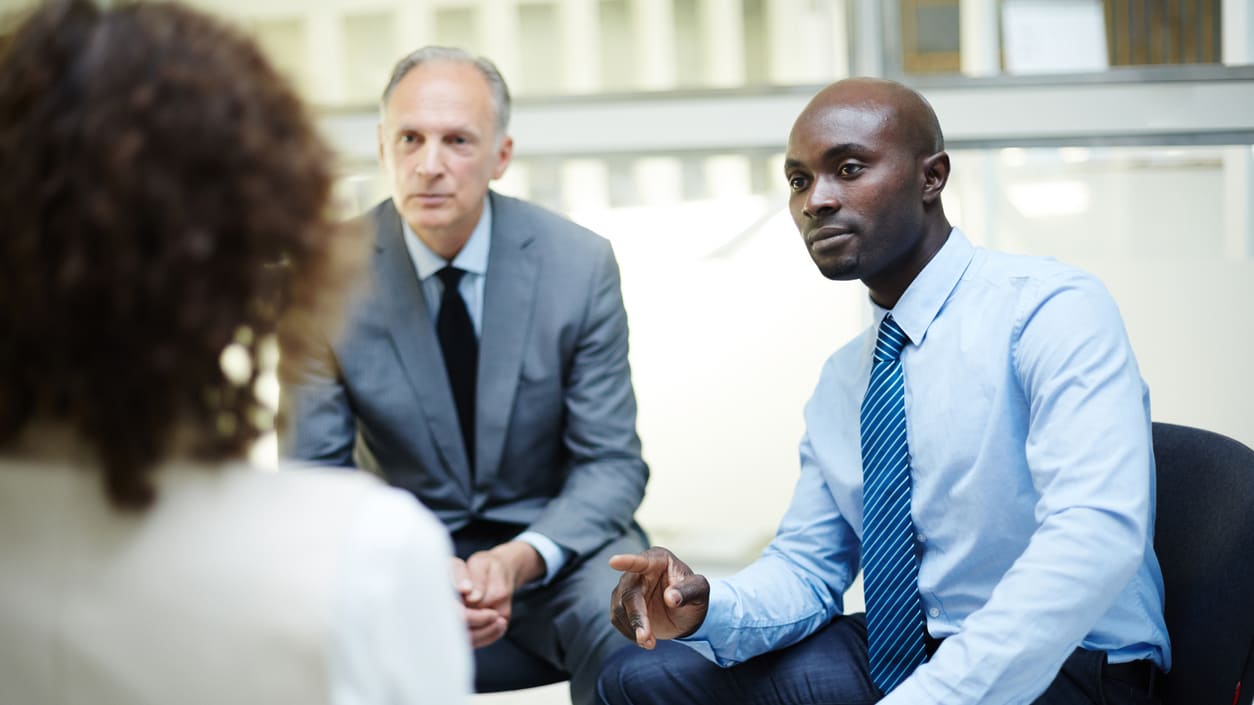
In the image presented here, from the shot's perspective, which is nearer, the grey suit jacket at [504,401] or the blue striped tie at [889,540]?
the blue striped tie at [889,540]


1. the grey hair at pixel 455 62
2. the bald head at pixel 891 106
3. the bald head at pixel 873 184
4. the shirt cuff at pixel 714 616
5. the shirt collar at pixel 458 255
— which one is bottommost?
the shirt cuff at pixel 714 616

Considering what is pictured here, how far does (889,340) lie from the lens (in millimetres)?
1756

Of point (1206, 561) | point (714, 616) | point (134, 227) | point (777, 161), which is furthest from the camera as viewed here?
point (777, 161)

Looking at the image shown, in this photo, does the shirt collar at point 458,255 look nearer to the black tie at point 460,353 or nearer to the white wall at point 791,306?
the black tie at point 460,353

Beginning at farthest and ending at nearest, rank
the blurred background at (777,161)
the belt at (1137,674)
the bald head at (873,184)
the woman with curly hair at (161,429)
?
the blurred background at (777,161), the bald head at (873,184), the belt at (1137,674), the woman with curly hair at (161,429)

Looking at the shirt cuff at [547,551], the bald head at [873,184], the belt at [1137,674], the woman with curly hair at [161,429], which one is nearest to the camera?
the woman with curly hair at [161,429]

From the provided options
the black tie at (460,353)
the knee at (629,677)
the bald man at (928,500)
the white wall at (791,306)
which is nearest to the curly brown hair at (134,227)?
the bald man at (928,500)

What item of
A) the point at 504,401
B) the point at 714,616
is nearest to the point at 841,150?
the point at 714,616

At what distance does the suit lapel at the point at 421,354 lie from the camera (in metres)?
2.23

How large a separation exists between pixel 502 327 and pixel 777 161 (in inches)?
43.4

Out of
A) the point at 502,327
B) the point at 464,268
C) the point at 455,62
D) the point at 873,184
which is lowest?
the point at 502,327

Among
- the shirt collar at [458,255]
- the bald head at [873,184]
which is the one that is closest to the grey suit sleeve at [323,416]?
the shirt collar at [458,255]

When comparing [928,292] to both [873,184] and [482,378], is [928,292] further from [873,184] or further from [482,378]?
[482,378]

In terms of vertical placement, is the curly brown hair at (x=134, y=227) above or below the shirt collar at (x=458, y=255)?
above
